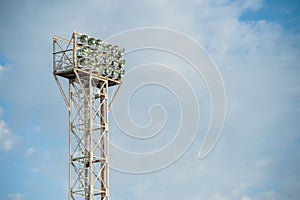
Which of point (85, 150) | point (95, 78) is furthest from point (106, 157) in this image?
point (95, 78)

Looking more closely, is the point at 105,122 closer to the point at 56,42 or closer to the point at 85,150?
the point at 85,150

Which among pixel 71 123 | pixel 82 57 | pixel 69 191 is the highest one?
pixel 82 57

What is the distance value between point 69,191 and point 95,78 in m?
12.4

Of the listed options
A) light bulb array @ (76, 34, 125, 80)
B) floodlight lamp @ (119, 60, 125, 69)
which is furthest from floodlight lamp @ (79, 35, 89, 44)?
floodlight lamp @ (119, 60, 125, 69)

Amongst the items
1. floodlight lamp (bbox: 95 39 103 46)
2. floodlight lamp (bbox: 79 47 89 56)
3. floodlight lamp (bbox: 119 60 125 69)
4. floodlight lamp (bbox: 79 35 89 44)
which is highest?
floodlight lamp (bbox: 95 39 103 46)

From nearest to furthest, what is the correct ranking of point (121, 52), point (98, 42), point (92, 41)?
point (92, 41) < point (98, 42) < point (121, 52)

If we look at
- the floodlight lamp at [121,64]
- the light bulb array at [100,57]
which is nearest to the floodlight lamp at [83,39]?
the light bulb array at [100,57]

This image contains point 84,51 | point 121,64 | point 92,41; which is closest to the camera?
point 84,51

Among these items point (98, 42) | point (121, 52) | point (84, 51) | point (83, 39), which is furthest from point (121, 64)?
point (83, 39)

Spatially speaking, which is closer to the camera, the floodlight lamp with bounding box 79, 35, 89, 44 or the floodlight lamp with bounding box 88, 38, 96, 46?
the floodlight lamp with bounding box 79, 35, 89, 44

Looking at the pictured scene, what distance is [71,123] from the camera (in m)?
83.1

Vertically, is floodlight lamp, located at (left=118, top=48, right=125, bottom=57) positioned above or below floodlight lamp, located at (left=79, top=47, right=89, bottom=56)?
above

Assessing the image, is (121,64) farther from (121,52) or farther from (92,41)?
(92,41)

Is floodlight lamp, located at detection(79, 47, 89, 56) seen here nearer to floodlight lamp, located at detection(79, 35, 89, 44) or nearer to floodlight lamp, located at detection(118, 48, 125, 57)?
floodlight lamp, located at detection(79, 35, 89, 44)
